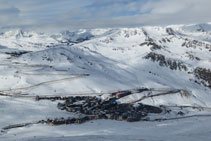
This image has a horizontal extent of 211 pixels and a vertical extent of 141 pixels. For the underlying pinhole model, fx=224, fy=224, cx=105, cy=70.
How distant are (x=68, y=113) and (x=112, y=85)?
41.3m

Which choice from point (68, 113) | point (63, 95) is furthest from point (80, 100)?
point (68, 113)

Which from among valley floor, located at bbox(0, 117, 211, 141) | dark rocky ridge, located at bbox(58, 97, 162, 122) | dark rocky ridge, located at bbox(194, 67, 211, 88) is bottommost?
valley floor, located at bbox(0, 117, 211, 141)

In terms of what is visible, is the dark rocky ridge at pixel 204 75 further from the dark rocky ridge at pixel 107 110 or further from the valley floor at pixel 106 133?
the valley floor at pixel 106 133

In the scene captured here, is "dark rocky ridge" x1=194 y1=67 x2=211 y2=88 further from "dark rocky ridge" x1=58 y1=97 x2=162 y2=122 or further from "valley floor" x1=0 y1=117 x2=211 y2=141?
"valley floor" x1=0 y1=117 x2=211 y2=141

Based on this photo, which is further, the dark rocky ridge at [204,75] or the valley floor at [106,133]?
the dark rocky ridge at [204,75]

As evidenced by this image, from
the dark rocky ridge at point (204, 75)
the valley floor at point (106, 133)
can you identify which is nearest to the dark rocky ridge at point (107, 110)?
the valley floor at point (106, 133)

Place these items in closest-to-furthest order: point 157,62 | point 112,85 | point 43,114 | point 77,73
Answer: point 43,114, point 112,85, point 77,73, point 157,62

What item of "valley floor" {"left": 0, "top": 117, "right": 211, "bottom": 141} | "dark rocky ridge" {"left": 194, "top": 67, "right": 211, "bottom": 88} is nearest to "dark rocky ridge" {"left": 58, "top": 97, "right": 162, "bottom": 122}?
"valley floor" {"left": 0, "top": 117, "right": 211, "bottom": 141}

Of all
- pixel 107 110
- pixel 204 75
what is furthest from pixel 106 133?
pixel 204 75

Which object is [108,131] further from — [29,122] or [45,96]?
[45,96]

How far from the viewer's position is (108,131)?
36.7m

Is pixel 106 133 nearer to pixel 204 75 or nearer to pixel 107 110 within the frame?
pixel 107 110

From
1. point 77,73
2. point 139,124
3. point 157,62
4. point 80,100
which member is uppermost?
point 157,62

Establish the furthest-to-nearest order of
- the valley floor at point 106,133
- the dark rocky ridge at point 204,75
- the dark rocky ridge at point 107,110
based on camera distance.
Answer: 1. the dark rocky ridge at point 204,75
2. the dark rocky ridge at point 107,110
3. the valley floor at point 106,133
